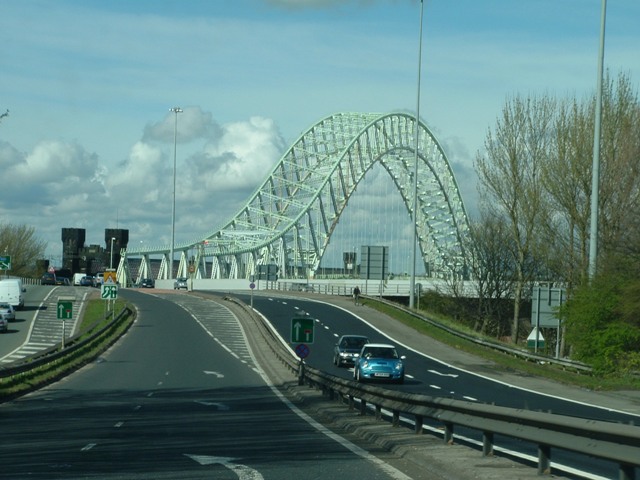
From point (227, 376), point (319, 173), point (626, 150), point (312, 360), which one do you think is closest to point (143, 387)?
point (227, 376)

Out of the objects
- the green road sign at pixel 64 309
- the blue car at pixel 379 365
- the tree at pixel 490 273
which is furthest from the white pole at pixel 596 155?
the tree at pixel 490 273

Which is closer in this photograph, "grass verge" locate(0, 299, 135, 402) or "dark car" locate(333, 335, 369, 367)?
"grass verge" locate(0, 299, 135, 402)

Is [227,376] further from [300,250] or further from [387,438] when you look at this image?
[300,250]

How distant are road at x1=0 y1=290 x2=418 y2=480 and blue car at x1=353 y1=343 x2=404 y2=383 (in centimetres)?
375

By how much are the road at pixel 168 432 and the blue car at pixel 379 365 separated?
12.3 ft

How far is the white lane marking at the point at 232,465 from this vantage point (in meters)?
12.0

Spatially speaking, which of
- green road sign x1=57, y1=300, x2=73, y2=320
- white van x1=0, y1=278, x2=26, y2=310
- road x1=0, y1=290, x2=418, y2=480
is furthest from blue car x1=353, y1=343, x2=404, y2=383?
white van x1=0, y1=278, x2=26, y2=310

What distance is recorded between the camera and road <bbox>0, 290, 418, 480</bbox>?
12633 millimetres

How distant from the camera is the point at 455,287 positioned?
9219 centimetres

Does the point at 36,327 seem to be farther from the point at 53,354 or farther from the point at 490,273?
the point at 490,273

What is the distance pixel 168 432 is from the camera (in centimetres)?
1805

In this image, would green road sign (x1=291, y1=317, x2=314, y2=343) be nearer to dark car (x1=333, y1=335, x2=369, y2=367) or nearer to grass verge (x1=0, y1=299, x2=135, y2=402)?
grass verge (x1=0, y1=299, x2=135, y2=402)

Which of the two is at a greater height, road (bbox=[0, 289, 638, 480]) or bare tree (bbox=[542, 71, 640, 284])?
bare tree (bbox=[542, 71, 640, 284])

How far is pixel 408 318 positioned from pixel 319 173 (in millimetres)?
80085
